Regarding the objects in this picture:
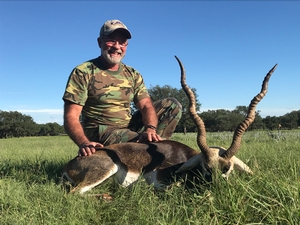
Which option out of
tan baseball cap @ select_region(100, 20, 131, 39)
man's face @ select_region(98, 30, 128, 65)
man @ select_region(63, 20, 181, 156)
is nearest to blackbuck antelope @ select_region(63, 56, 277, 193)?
man @ select_region(63, 20, 181, 156)

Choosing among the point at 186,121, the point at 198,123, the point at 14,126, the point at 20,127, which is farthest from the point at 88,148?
the point at 14,126

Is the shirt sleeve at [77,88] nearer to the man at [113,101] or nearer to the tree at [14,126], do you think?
the man at [113,101]

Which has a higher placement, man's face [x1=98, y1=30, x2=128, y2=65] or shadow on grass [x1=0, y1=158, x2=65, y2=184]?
man's face [x1=98, y1=30, x2=128, y2=65]

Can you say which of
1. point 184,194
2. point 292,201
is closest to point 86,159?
point 184,194

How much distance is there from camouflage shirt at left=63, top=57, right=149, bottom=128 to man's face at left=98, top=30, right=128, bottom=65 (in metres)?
0.19

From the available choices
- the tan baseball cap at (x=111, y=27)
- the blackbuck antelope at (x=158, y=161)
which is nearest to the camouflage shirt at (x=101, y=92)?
the tan baseball cap at (x=111, y=27)

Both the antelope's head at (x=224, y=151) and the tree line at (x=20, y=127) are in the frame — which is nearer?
the antelope's head at (x=224, y=151)

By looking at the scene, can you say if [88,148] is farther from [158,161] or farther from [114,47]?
[114,47]

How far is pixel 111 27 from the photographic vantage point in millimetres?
5160

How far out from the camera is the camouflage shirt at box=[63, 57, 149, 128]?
482 centimetres

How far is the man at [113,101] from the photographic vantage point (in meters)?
4.82

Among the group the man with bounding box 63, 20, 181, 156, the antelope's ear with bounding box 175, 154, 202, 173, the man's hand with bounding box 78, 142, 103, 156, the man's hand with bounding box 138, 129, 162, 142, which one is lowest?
the antelope's ear with bounding box 175, 154, 202, 173

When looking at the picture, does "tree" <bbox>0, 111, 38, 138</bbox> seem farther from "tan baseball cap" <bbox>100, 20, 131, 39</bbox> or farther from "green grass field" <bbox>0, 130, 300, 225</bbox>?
"green grass field" <bbox>0, 130, 300, 225</bbox>

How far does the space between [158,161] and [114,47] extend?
6.79 feet
